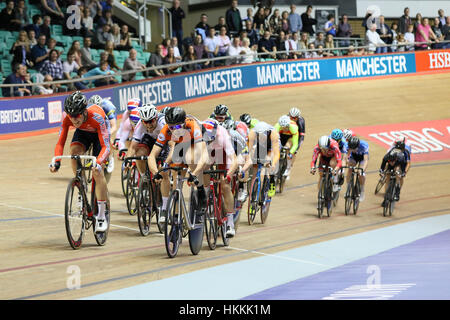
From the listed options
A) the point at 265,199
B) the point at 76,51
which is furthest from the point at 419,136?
the point at 265,199

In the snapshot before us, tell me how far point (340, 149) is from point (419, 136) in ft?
19.7

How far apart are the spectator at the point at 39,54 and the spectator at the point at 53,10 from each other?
181cm

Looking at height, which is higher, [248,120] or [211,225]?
[248,120]

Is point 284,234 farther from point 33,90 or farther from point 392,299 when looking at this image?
point 33,90

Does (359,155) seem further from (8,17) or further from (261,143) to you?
(8,17)

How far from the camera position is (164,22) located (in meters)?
20.6

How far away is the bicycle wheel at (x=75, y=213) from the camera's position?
21.5ft

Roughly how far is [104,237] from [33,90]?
7347 millimetres

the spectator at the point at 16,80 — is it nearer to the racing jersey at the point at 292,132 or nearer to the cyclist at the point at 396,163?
the racing jersey at the point at 292,132

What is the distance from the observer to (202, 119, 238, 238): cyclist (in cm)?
712

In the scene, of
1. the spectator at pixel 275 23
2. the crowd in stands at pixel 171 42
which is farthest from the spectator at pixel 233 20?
the spectator at pixel 275 23

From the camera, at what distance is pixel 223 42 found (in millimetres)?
18000

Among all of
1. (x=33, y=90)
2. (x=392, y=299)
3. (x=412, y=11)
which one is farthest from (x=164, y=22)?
(x=392, y=299)

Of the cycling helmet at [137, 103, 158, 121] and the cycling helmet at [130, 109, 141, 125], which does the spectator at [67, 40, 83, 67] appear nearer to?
the cycling helmet at [130, 109, 141, 125]
